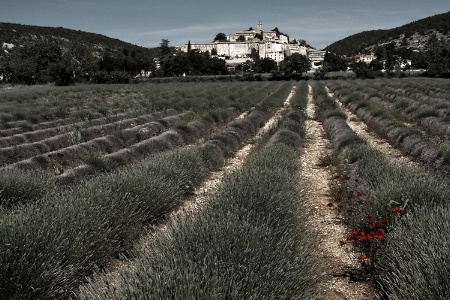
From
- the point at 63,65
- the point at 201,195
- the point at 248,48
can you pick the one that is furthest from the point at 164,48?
the point at 201,195

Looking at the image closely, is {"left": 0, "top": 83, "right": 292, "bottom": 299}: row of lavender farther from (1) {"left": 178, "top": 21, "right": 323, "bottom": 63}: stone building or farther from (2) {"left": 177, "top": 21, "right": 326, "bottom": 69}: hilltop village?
(1) {"left": 178, "top": 21, "right": 323, "bottom": 63}: stone building

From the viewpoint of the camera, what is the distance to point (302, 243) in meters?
3.53

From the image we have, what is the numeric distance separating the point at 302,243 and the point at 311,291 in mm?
492

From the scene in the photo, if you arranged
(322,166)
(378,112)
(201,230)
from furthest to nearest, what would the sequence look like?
(378,112) < (322,166) < (201,230)

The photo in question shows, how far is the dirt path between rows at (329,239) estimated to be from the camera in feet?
12.4

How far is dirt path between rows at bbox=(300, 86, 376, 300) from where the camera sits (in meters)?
3.78

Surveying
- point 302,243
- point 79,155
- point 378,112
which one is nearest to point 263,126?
point 378,112

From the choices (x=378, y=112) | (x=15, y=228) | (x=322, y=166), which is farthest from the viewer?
(x=378, y=112)

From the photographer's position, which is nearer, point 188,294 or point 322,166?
point 188,294

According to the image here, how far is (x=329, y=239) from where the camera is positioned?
496 centimetres

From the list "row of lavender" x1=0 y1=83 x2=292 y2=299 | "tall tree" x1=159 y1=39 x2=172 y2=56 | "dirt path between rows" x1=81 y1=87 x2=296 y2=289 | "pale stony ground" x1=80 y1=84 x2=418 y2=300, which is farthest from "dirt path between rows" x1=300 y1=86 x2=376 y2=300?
"tall tree" x1=159 y1=39 x2=172 y2=56

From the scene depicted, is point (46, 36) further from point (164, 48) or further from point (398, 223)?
point (398, 223)

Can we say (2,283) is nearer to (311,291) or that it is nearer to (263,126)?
(311,291)

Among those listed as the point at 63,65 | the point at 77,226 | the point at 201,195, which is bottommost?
the point at 201,195
